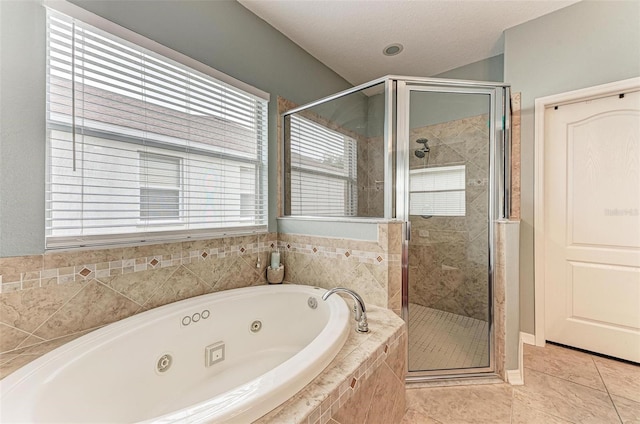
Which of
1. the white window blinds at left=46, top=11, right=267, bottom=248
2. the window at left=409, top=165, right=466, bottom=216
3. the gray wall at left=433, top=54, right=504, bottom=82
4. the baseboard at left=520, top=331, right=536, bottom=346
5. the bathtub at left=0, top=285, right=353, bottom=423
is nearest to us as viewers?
the bathtub at left=0, top=285, right=353, bottom=423

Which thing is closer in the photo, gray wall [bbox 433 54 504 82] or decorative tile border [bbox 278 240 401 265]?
decorative tile border [bbox 278 240 401 265]

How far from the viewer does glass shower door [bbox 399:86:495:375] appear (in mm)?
1770

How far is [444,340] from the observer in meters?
1.94

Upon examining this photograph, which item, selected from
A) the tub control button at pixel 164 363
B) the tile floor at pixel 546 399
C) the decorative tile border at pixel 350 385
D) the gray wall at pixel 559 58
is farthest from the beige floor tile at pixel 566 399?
the tub control button at pixel 164 363

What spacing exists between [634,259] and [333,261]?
7.10 ft

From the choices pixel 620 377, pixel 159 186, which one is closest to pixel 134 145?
pixel 159 186

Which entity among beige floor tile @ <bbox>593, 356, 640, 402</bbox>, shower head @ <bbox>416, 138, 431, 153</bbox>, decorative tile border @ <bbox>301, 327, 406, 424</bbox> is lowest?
beige floor tile @ <bbox>593, 356, 640, 402</bbox>

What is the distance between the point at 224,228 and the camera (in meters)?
1.82

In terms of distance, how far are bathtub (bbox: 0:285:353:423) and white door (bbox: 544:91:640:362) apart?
195 centimetres

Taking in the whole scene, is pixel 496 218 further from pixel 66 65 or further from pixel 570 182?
pixel 66 65

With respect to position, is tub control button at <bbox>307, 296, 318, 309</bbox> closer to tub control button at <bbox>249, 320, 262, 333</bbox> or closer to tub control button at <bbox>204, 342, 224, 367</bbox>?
tub control button at <bbox>249, 320, 262, 333</bbox>

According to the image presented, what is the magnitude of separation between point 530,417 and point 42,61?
298 cm

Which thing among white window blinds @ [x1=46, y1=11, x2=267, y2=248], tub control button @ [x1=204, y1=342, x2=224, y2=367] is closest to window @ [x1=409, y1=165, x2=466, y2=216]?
white window blinds @ [x1=46, y1=11, x2=267, y2=248]

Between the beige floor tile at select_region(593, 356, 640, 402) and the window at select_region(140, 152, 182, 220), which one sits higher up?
the window at select_region(140, 152, 182, 220)
